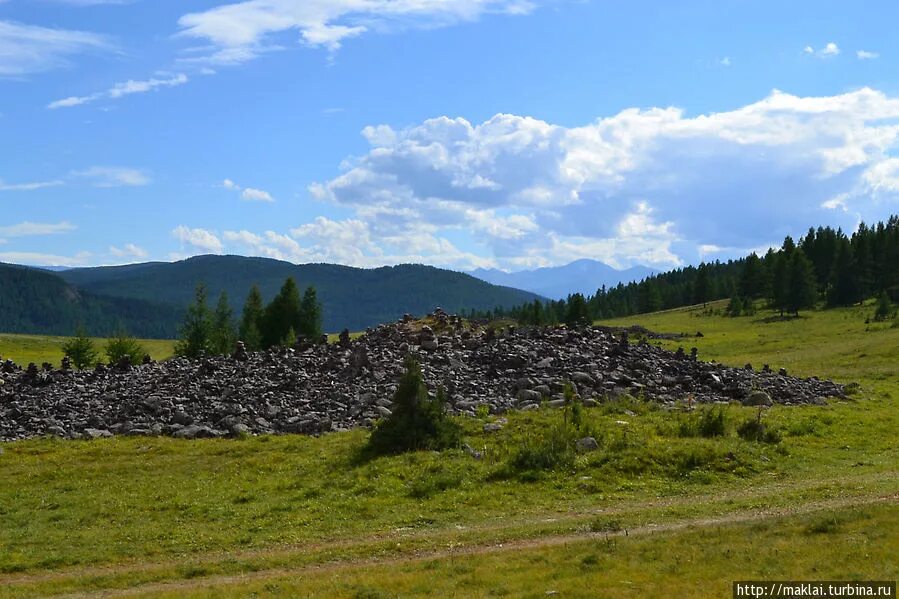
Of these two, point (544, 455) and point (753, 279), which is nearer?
point (544, 455)

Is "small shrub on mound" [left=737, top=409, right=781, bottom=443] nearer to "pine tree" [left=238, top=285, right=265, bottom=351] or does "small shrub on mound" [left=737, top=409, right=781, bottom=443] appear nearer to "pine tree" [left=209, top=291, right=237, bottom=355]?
"pine tree" [left=209, top=291, right=237, bottom=355]

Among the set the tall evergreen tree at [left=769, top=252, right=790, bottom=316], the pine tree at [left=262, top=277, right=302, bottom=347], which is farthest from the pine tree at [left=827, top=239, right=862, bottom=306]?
the pine tree at [left=262, top=277, right=302, bottom=347]

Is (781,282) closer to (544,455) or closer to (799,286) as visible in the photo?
(799,286)

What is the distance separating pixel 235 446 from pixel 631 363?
21658 mm

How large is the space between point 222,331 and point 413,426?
6544cm

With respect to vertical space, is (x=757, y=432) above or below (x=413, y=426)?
below

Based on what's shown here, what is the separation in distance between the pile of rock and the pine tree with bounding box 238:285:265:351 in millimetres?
40390

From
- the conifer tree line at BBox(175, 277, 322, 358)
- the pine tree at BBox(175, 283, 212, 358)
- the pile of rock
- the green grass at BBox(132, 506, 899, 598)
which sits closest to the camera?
the green grass at BBox(132, 506, 899, 598)

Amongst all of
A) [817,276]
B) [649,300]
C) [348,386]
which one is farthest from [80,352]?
[649,300]

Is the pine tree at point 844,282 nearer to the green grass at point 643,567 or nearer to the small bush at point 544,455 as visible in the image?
the small bush at point 544,455

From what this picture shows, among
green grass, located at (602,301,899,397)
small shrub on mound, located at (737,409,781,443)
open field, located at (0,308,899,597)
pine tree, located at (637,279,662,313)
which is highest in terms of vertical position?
pine tree, located at (637,279,662,313)

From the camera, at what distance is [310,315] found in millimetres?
98000

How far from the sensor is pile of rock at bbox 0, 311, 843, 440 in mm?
34469

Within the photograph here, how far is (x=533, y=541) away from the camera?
17109 mm
